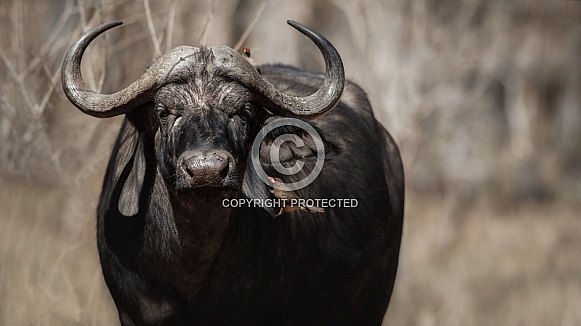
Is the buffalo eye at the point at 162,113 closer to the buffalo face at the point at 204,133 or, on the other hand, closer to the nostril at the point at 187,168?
the buffalo face at the point at 204,133

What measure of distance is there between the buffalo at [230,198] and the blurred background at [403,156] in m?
0.77

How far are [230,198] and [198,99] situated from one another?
0.48 metres

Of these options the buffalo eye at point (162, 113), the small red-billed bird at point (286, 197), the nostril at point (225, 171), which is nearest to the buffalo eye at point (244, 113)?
the buffalo eye at point (162, 113)

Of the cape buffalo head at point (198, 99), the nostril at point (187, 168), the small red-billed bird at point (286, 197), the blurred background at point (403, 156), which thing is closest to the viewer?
the nostril at point (187, 168)

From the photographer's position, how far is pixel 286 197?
5336 mm

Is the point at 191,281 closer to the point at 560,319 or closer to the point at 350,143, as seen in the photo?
the point at 350,143

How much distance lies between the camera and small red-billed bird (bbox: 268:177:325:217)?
5211mm

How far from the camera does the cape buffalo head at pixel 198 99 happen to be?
14.5 ft

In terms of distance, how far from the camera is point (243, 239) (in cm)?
505

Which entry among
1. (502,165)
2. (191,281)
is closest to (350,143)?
(191,281)

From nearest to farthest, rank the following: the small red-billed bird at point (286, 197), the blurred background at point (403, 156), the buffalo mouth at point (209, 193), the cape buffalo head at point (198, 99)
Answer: the buffalo mouth at point (209, 193)
the cape buffalo head at point (198, 99)
the small red-billed bird at point (286, 197)
the blurred background at point (403, 156)

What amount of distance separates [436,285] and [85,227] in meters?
3.49

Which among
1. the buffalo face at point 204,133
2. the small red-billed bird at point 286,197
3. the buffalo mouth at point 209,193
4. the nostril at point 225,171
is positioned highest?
the buffalo face at point 204,133

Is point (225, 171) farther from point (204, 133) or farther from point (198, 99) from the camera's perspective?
point (198, 99)
